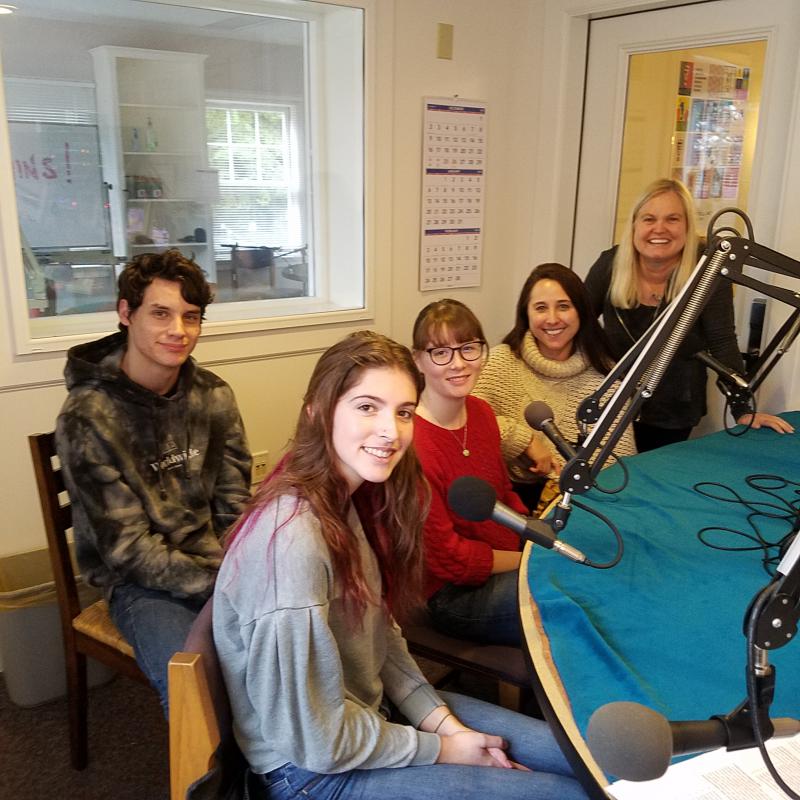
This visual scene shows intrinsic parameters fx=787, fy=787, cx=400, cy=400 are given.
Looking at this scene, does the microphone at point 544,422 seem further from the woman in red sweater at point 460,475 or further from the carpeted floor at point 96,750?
the carpeted floor at point 96,750

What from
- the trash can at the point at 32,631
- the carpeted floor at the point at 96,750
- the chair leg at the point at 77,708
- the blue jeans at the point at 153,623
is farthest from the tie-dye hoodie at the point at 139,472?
the carpeted floor at the point at 96,750

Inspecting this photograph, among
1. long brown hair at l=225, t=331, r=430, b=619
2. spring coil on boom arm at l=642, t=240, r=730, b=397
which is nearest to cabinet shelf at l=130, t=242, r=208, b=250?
long brown hair at l=225, t=331, r=430, b=619

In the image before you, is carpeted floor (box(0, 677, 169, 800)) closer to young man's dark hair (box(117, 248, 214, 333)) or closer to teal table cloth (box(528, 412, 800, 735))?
young man's dark hair (box(117, 248, 214, 333))

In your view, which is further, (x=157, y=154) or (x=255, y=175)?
(x=255, y=175)

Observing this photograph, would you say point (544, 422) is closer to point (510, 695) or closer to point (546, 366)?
point (510, 695)

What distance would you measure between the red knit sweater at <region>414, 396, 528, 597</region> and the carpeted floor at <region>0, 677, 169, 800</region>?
90cm

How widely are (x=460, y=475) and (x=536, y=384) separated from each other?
1.81ft

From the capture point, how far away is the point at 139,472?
1759mm

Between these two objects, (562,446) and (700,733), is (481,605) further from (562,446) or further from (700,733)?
(700,733)

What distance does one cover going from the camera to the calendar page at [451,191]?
300 centimetres

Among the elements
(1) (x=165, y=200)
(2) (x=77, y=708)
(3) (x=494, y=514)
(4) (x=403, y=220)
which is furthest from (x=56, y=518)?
(4) (x=403, y=220)

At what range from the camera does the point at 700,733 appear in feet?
2.18

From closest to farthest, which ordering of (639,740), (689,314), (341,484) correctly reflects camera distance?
(639,740) → (689,314) → (341,484)

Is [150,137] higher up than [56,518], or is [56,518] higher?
[150,137]
